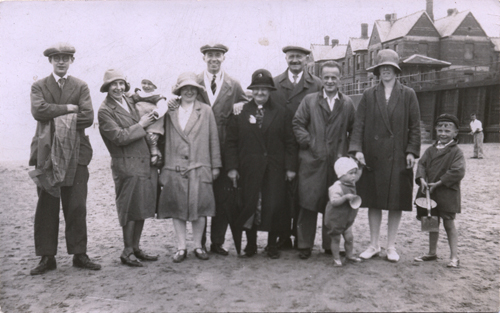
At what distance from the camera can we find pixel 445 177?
191 inches

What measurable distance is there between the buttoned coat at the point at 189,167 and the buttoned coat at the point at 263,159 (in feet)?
0.86

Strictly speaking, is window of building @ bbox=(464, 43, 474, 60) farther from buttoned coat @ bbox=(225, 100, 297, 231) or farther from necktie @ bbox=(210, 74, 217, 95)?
buttoned coat @ bbox=(225, 100, 297, 231)

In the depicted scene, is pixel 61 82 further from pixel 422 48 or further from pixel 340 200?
pixel 422 48

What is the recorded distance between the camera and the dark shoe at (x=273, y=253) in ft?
17.2

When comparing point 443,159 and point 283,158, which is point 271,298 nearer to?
point 283,158

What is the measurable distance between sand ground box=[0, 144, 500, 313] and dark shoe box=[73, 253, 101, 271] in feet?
0.26

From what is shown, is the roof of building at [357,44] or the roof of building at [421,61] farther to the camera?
the roof of building at [357,44]

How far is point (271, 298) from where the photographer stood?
398 cm

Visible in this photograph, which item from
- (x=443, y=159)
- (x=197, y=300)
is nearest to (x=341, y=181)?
(x=443, y=159)

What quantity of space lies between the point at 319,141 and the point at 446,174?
1451 mm

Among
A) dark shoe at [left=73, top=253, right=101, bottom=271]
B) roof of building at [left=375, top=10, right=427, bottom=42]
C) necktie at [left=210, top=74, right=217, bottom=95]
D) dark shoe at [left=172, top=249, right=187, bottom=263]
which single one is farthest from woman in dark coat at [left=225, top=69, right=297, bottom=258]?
roof of building at [left=375, top=10, right=427, bottom=42]

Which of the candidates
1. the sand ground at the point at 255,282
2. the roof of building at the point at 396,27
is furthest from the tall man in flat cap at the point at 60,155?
the roof of building at the point at 396,27

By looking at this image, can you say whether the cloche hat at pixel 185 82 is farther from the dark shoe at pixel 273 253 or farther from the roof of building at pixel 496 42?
the roof of building at pixel 496 42

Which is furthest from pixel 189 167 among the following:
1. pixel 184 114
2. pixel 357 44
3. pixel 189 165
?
pixel 357 44
